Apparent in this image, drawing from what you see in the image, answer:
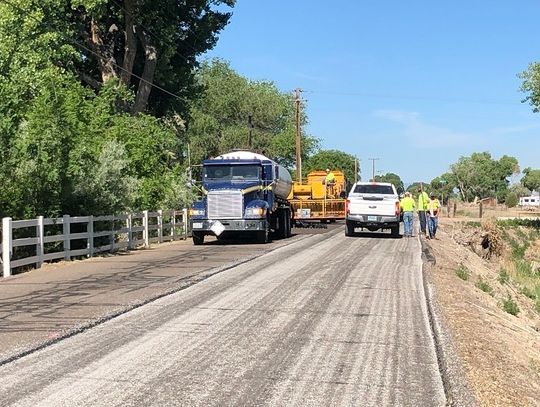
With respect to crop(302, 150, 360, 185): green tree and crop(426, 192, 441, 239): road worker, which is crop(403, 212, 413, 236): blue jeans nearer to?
crop(426, 192, 441, 239): road worker

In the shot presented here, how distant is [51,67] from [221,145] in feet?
134

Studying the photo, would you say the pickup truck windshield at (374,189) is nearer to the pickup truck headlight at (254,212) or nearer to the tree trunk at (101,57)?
the pickup truck headlight at (254,212)

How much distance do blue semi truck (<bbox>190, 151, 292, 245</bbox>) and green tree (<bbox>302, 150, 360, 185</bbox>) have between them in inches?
3057

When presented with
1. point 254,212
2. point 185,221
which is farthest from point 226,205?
point 185,221

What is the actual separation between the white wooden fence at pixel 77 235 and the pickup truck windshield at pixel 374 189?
7.42m

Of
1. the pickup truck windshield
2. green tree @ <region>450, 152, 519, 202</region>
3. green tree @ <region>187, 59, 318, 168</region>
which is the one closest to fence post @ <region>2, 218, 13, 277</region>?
the pickup truck windshield

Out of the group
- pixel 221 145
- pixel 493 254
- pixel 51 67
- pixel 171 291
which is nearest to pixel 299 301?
pixel 171 291

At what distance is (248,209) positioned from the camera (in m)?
22.3

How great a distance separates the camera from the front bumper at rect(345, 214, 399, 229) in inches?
1001

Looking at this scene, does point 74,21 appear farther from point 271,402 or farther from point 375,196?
point 271,402

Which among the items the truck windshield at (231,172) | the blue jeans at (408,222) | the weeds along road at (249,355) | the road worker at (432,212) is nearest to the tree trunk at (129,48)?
the truck windshield at (231,172)

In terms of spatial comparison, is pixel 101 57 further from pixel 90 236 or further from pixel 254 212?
pixel 90 236

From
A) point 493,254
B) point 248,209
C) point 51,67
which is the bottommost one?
point 493,254

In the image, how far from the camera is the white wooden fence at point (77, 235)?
14.5 metres
